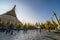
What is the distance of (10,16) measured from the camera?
508ft

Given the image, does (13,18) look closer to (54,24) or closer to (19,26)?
(19,26)

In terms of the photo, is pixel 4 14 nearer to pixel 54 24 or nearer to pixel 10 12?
pixel 10 12

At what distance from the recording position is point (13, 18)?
6186 inches

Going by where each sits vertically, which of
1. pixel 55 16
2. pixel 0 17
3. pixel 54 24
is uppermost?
pixel 0 17

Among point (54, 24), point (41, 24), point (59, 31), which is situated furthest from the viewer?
point (41, 24)

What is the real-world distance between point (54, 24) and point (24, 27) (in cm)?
7459

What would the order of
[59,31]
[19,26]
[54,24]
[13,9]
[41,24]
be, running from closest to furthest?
[59,31] → [54,24] → [41,24] → [19,26] → [13,9]

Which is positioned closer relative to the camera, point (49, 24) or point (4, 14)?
point (49, 24)

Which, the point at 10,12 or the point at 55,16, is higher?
the point at 10,12

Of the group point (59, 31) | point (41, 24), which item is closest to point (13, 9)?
point (41, 24)

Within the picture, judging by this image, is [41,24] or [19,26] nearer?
[41,24]

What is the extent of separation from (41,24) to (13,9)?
2338 inches

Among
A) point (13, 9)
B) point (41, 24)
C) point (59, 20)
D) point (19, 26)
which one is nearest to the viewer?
point (59, 20)

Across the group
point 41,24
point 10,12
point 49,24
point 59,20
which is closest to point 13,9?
point 10,12
